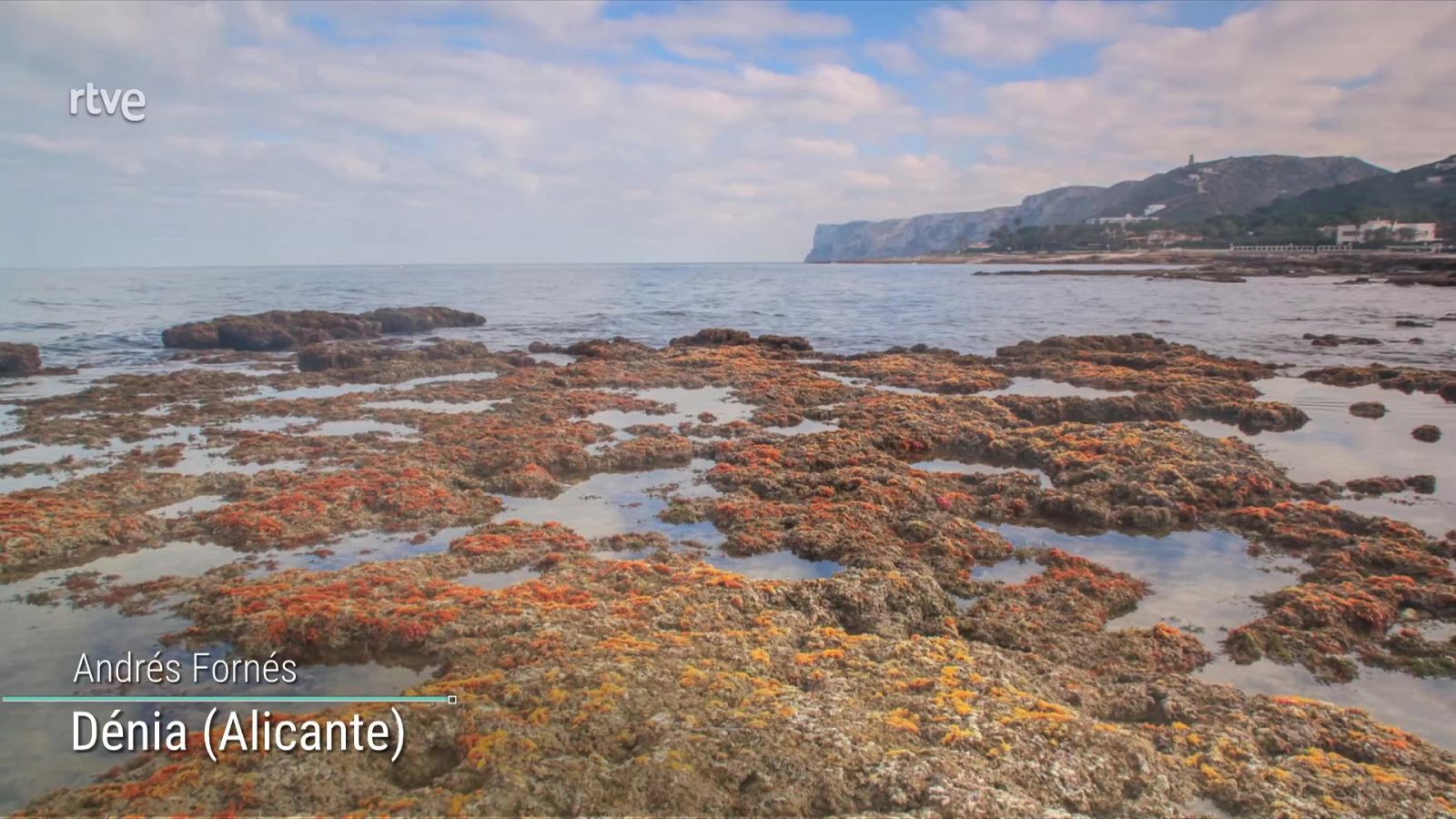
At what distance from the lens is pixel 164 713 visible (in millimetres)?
6410

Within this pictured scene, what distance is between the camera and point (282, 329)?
34.2m

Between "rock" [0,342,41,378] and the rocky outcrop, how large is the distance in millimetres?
6918

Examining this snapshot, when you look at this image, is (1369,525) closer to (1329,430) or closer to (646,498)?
(1329,430)

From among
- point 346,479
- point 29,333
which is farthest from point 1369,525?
point 29,333

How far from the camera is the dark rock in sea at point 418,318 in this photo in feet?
135

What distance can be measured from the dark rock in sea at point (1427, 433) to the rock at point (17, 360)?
1565 inches

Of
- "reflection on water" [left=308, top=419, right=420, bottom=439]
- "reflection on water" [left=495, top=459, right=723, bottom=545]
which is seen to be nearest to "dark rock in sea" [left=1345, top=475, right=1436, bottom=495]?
"reflection on water" [left=495, top=459, right=723, bottom=545]

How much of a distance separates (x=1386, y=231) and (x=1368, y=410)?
125 m

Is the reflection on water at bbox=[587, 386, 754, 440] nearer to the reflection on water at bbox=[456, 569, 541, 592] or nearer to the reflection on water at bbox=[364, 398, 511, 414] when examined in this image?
the reflection on water at bbox=[364, 398, 511, 414]

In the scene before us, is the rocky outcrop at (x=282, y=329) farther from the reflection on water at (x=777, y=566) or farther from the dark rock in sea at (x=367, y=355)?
the reflection on water at (x=777, y=566)

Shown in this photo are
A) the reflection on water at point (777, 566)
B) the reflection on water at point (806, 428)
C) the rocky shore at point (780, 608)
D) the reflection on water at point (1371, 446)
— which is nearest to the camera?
the rocky shore at point (780, 608)

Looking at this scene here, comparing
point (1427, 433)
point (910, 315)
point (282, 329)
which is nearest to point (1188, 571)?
point (1427, 433)

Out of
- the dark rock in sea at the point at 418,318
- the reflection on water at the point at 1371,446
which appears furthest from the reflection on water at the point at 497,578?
the dark rock in sea at the point at 418,318

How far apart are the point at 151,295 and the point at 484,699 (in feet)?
283
